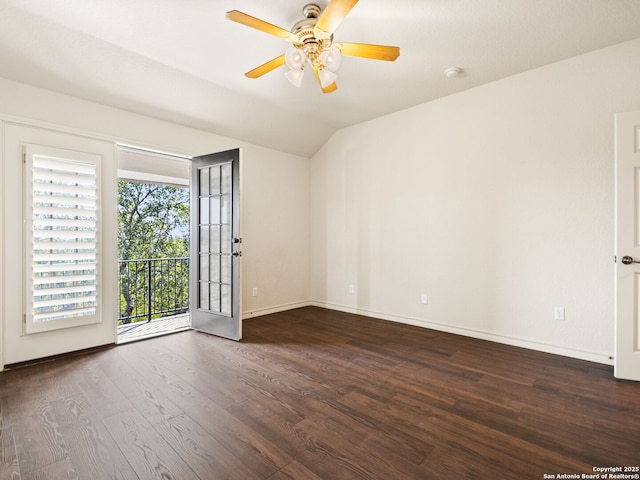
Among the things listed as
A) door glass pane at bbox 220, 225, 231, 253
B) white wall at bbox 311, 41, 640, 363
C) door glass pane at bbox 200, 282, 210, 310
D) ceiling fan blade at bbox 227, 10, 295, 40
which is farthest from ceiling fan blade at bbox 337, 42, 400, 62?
door glass pane at bbox 200, 282, 210, 310

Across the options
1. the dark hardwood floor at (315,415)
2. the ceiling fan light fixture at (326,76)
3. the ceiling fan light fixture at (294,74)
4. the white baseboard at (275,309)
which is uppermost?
the ceiling fan light fixture at (326,76)

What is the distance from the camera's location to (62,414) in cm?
201

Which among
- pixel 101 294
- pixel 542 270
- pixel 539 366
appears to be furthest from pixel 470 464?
pixel 101 294

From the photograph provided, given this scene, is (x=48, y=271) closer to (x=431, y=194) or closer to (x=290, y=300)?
(x=290, y=300)

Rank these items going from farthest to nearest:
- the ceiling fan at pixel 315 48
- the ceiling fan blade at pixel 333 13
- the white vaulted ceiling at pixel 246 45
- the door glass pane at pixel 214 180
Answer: the door glass pane at pixel 214 180 → the white vaulted ceiling at pixel 246 45 → the ceiling fan at pixel 315 48 → the ceiling fan blade at pixel 333 13

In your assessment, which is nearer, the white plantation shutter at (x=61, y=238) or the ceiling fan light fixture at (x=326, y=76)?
the ceiling fan light fixture at (x=326, y=76)

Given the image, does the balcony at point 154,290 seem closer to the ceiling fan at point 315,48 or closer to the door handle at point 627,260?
the ceiling fan at point 315,48

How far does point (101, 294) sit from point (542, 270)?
448cm

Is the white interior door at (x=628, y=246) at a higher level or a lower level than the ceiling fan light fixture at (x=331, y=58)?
lower

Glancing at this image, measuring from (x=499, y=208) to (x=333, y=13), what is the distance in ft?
8.56

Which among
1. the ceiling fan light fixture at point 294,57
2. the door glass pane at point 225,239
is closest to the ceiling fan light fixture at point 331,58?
the ceiling fan light fixture at point 294,57

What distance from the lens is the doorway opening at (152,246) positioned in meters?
4.49

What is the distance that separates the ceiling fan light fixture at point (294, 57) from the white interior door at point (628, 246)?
256 cm

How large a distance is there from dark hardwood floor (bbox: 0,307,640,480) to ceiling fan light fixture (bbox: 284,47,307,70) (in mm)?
2382
